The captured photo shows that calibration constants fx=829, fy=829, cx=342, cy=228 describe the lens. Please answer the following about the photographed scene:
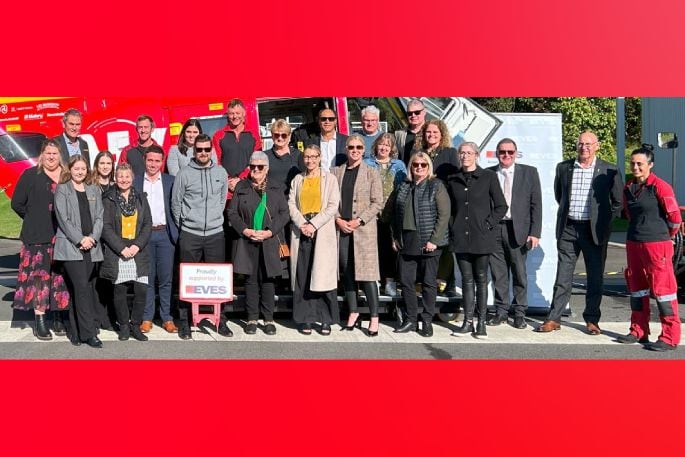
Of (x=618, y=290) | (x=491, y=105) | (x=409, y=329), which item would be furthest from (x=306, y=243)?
(x=491, y=105)

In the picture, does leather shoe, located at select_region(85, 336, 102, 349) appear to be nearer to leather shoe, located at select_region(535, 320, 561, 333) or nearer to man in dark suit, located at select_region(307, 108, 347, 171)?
man in dark suit, located at select_region(307, 108, 347, 171)

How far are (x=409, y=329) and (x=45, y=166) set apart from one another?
3.93 meters

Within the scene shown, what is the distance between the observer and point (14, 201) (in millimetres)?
8070

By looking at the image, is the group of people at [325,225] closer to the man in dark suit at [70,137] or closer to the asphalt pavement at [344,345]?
the man in dark suit at [70,137]

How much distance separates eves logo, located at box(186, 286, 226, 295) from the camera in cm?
817

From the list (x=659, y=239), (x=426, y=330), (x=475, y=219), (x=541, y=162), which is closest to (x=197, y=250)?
(x=426, y=330)

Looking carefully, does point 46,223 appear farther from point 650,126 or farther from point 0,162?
point 650,126

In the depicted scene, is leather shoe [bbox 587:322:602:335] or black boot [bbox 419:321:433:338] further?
leather shoe [bbox 587:322:602:335]

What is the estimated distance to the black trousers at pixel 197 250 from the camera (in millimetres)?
8164

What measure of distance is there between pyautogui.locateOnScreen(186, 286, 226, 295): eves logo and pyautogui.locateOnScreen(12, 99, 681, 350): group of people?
0.82 feet

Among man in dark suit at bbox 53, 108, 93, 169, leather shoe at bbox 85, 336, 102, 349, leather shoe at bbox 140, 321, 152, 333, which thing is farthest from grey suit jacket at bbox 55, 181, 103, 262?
leather shoe at bbox 140, 321, 152, 333

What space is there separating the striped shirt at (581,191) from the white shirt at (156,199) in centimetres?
415

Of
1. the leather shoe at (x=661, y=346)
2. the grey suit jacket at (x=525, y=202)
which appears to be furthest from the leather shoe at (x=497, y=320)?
the leather shoe at (x=661, y=346)

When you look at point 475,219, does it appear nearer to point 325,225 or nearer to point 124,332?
point 325,225
